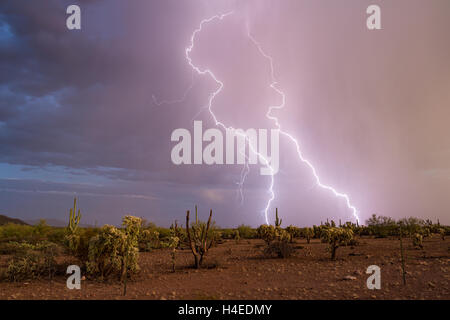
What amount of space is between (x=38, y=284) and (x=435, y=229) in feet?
144

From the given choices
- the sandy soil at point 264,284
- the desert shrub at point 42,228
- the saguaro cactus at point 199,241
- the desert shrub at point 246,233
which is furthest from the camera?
the desert shrub at point 246,233

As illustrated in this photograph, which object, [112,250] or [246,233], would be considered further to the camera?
[246,233]

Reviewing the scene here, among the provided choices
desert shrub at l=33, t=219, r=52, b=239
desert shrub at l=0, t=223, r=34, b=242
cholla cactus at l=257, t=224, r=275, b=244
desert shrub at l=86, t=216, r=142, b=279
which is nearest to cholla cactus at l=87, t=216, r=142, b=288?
desert shrub at l=86, t=216, r=142, b=279

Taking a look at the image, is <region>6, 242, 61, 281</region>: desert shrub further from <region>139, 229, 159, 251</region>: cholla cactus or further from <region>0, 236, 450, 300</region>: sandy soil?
<region>139, 229, 159, 251</region>: cholla cactus

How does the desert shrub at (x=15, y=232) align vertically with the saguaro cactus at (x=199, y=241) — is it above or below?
below

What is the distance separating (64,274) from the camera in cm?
1296

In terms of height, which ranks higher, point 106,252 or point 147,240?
point 106,252

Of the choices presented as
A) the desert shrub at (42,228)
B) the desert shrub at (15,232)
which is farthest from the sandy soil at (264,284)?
the desert shrub at (42,228)

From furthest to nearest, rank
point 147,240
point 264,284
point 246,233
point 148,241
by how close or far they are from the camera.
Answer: point 246,233 → point 147,240 → point 148,241 → point 264,284

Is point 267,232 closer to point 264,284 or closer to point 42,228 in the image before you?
point 264,284

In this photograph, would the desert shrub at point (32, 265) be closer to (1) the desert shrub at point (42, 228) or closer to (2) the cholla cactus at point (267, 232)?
(2) the cholla cactus at point (267, 232)

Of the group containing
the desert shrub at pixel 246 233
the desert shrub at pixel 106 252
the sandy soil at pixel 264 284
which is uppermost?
the desert shrub at pixel 106 252

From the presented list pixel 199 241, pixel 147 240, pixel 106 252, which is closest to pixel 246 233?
pixel 147 240
